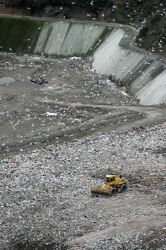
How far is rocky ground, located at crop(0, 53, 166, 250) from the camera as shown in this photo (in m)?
24.7

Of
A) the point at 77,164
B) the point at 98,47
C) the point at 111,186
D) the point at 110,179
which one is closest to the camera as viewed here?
the point at 111,186

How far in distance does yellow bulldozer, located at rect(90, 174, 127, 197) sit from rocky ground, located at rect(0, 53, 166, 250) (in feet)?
1.09

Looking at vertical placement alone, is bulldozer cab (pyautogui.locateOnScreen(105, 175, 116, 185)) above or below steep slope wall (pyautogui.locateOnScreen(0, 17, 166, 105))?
above

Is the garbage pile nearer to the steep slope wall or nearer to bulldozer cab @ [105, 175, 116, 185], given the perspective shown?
bulldozer cab @ [105, 175, 116, 185]

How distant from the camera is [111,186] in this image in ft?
93.2

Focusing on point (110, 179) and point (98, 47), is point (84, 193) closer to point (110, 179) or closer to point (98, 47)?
point (110, 179)

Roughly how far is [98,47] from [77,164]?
27.4 m

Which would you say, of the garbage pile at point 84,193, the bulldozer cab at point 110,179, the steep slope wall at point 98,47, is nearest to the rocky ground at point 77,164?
the garbage pile at point 84,193

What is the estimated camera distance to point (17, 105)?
44.8 metres

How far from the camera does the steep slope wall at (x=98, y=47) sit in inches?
1810

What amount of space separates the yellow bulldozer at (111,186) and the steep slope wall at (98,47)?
48.3 feet

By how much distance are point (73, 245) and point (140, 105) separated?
2033 centimetres

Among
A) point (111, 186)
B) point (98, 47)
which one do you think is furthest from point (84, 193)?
point (98, 47)

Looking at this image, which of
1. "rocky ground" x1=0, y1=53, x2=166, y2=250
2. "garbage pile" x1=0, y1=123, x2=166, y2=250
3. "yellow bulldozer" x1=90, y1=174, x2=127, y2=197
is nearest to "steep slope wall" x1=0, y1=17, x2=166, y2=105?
"rocky ground" x1=0, y1=53, x2=166, y2=250
